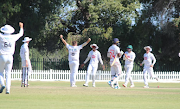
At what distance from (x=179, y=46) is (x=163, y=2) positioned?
4157 mm

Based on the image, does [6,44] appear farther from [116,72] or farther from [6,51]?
[116,72]

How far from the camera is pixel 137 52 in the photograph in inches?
1476

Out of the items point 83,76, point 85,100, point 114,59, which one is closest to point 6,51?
point 85,100

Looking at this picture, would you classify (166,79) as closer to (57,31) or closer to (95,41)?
(95,41)

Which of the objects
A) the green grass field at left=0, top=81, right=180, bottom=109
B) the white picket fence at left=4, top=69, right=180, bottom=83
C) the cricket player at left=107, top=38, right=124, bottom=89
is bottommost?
the green grass field at left=0, top=81, right=180, bottom=109

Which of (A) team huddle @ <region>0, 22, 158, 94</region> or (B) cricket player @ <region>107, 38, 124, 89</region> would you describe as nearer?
(A) team huddle @ <region>0, 22, 158, 94</region>

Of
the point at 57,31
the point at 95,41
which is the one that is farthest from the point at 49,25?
the point at 95,41

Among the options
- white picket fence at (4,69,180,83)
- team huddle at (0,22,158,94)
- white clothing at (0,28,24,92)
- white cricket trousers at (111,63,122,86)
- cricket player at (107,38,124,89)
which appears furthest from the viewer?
white picket fence at (4,69,180,83)

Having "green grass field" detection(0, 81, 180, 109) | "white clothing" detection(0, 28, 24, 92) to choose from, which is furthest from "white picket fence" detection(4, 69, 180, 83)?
"white clothing" detection(0, 28, 24, 92)

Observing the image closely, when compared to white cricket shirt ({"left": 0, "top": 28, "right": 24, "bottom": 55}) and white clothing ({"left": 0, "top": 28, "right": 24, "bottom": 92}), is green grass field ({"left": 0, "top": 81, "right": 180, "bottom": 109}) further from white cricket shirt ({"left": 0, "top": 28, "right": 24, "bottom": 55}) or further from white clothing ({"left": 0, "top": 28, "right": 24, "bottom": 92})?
white cricket shirt ({"left": 0, "top": 28, "right": 24, "bottom": 55})


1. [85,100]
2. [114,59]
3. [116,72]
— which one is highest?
[114,59]

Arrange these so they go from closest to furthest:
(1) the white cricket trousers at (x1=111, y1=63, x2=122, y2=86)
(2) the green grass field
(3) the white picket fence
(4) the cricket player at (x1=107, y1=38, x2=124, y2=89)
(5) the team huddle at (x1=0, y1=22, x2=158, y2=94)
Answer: (2) the green grass field, (5) the team huddle at (x1=0, y1=22, x2=158, y2=94), (4) the cricket player at (x1=107, y1=38, x2=124, y2=89), (1) the white cricket trousers at (x1=111, y1=63, x2=122, y2=86), (3) the white picket fence

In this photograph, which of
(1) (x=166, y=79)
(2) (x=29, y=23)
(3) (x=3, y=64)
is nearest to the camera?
(3) (x=3, y=64)

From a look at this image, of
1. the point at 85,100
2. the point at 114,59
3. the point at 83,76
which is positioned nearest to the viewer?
the point at 85,100
